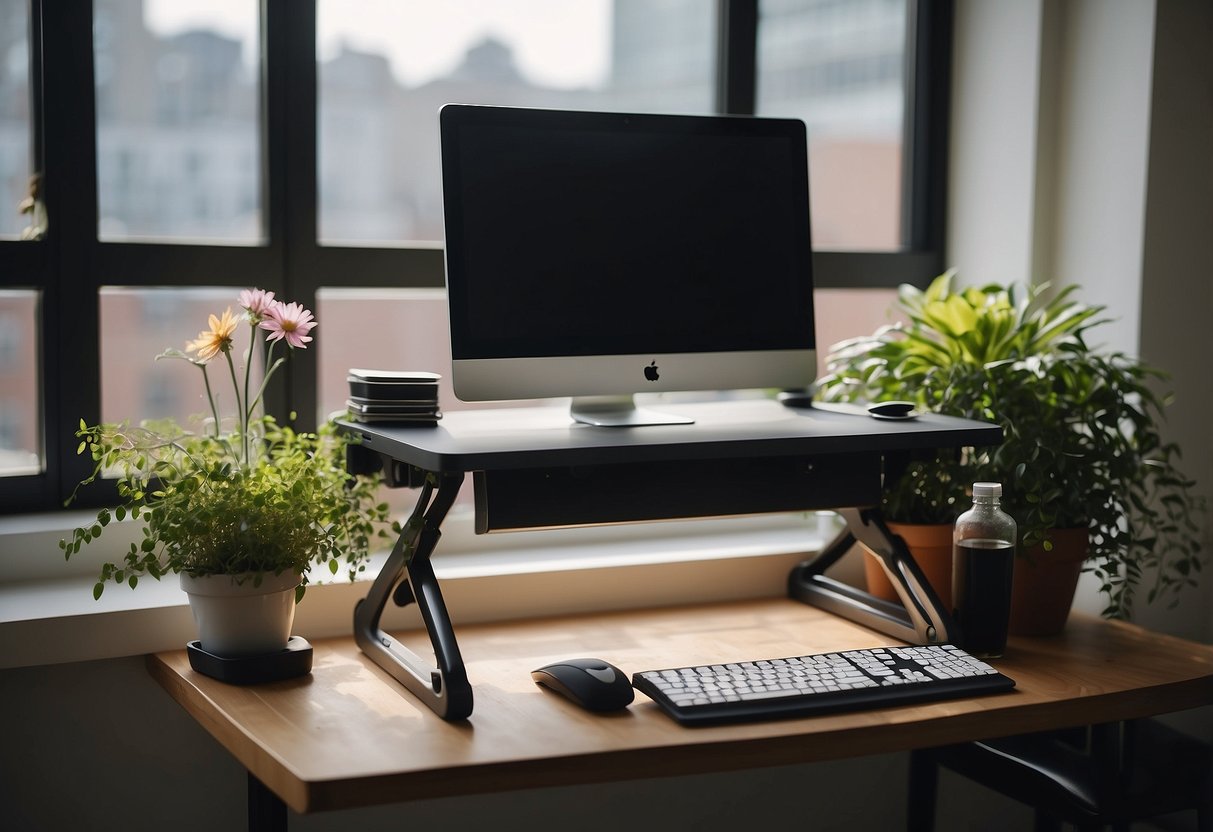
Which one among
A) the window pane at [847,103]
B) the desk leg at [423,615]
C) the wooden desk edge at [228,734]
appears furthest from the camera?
the window pane at [847,103]

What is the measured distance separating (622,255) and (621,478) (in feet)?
1.14

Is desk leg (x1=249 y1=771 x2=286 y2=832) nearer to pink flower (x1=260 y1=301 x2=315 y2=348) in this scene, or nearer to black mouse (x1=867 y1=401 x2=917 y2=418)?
pink flower (x1=260 y1=301 x2=315 y2=348)

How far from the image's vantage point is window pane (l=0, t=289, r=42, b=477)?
207 centimetres

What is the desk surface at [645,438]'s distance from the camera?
5.23 feet

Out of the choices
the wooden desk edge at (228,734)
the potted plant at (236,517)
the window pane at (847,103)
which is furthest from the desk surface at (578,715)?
the window pane at (847,103)

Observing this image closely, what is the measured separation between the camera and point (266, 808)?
1641 millimetres

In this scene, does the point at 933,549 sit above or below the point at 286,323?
below

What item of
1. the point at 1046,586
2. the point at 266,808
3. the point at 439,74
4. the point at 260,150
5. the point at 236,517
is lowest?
the point at 266,808

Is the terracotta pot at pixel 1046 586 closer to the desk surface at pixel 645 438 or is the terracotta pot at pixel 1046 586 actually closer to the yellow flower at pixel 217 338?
the desk surface at pixel 645 438

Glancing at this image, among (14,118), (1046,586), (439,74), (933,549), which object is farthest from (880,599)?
(14,118)

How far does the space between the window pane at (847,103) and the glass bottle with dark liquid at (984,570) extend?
1.05 metres

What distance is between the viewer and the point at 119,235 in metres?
2.13

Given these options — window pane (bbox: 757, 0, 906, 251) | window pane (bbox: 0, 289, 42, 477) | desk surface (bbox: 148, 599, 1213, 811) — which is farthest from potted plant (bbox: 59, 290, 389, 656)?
window pane (bbox: 757, 0, 906, 251)

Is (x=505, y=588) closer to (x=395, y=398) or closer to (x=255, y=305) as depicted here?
(x=395, y=398)
